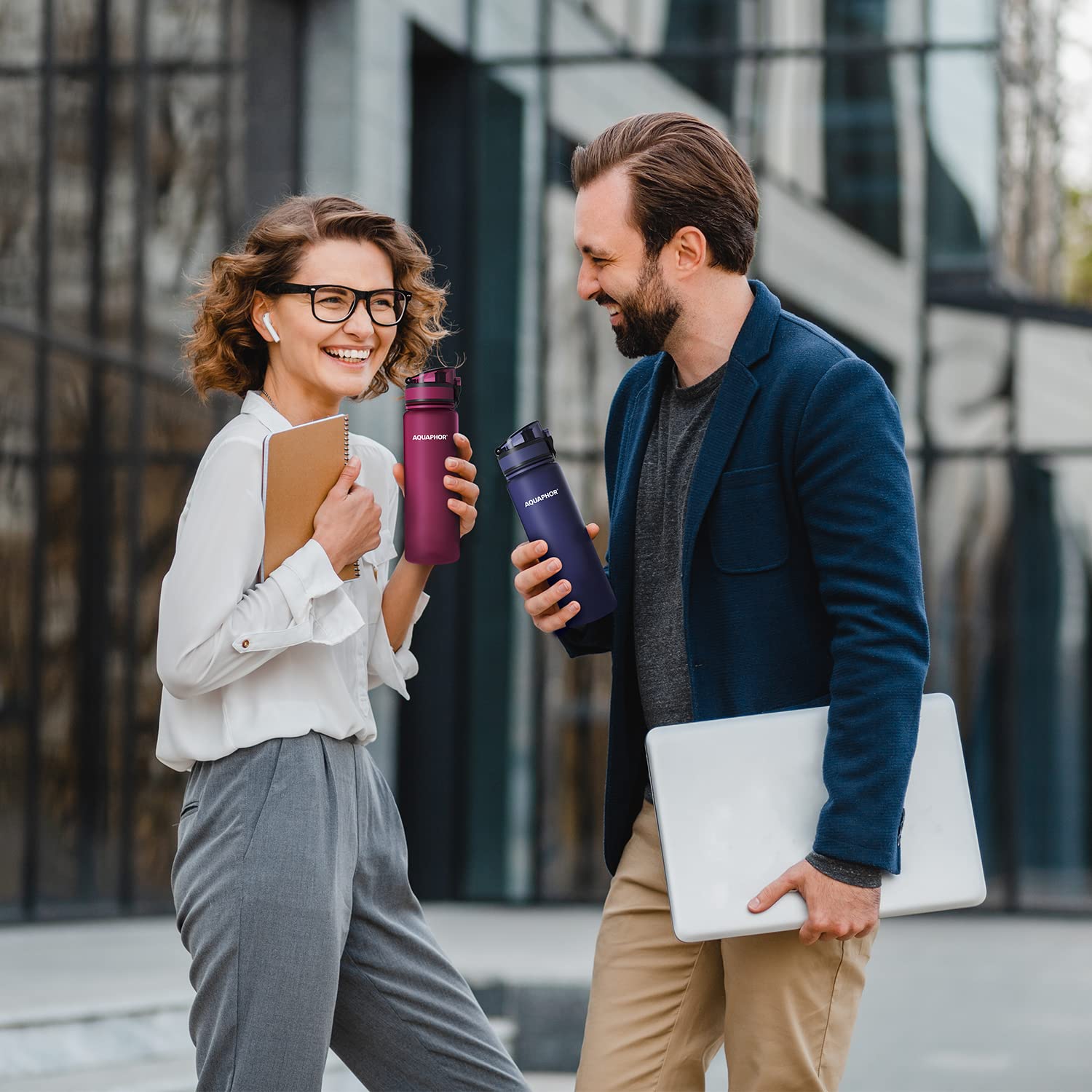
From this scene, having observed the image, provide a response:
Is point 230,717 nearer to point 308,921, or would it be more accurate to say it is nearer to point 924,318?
point 308,921

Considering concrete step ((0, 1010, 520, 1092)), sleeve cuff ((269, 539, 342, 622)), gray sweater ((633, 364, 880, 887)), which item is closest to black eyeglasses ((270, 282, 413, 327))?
sleeve cuff ((269, 539, 342, 622))

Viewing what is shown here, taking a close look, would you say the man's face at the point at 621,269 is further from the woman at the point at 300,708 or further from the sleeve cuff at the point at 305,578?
the sleeve cuff at the point at 305,578

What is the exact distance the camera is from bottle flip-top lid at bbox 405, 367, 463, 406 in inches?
97.9

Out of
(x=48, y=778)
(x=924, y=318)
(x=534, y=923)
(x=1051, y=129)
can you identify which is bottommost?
(x=534, y=923)

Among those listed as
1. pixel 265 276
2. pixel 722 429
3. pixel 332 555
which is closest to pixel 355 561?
pixel 332 555

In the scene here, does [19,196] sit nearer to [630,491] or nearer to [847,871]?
[630,491]

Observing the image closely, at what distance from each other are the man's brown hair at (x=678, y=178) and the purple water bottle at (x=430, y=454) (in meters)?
0.39

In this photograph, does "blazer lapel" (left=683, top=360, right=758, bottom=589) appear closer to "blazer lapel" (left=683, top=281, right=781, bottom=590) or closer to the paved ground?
"blazer lapel" (left=683, top=281, right=781, bottom=590)

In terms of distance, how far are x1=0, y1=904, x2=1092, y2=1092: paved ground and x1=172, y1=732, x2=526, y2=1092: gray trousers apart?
2.95m

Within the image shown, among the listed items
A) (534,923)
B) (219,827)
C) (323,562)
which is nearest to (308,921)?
(219,827)

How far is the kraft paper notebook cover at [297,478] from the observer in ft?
7.77

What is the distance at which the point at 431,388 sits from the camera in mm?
2484

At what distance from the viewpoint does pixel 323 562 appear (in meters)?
2.37

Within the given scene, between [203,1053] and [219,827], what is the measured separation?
0.33 m
